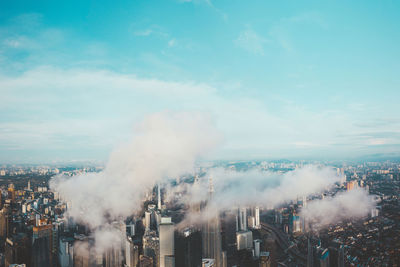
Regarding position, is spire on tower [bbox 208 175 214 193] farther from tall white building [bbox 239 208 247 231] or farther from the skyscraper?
tall white building [bbox 239 208 247 231]

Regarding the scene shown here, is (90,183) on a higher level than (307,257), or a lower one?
higher

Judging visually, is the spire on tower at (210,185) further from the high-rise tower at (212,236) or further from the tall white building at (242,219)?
the tall white building at (242,219)

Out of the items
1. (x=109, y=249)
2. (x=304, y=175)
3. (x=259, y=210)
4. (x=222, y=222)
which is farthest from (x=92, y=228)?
(x=304, y=175)

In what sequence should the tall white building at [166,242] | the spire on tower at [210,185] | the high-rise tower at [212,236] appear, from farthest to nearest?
the spire on tower at [210,185]
the tall white building at [166,242]
the high-rise tower at [212,236]

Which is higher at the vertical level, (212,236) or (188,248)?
(212,236)

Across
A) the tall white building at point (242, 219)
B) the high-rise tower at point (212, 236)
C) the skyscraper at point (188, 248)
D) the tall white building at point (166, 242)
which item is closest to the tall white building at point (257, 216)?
the tall white building at point (242, 219)

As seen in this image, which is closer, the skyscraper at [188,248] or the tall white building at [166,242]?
the skyscraper at [188,248]

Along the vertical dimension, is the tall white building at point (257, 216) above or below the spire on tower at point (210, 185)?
below

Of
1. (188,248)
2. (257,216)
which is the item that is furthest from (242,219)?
(188,248)

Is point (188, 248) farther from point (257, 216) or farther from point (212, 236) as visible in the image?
point (257, 216)

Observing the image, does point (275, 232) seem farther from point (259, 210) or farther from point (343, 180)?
point (343, 180)

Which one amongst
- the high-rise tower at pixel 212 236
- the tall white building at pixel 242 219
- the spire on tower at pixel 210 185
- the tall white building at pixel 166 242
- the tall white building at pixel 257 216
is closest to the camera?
the high-rise tower at pixel 212 236
